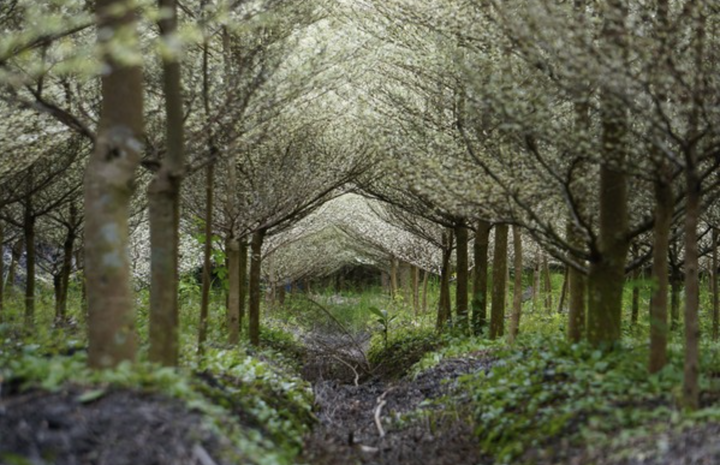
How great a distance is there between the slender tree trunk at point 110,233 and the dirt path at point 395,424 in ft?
6.84

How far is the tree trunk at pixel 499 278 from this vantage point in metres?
12.7

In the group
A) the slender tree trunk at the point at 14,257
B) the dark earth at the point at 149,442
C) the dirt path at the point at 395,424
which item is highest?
the slender tree trunk at the point at 14,257

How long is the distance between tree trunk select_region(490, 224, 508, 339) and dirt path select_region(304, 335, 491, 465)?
1.94 meters

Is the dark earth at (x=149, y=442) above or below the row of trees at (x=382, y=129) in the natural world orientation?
below

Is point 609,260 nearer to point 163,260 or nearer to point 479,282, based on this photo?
point 163,260

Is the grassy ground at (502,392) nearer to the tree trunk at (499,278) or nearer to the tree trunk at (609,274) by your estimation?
the tree trunk at (609,274)

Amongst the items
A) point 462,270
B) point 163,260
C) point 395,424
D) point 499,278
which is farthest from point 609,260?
point 462,270

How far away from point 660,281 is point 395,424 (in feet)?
12.1

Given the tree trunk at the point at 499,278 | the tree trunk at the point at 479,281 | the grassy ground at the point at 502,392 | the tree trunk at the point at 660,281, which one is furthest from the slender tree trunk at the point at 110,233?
the tree trunk at the point at 479,281

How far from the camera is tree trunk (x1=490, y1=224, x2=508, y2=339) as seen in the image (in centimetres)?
1266

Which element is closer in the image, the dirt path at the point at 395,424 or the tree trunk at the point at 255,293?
the dirt path at the point at 395,424

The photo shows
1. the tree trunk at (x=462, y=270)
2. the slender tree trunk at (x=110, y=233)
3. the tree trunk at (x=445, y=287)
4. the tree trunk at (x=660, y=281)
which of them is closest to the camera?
the slender tree trunk at (x=110, y=233)

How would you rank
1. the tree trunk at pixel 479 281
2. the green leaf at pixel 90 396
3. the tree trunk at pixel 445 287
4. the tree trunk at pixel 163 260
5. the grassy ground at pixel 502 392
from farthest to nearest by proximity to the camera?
1. the tree trunk at pixel 445 287
2. the tree trunk at pixel 479 281
3. the tree trunk at pixel 163 260
4. the grassy ground at pixel 502 392
5. the green leaf at pixel 90 396

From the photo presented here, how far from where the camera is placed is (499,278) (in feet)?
41.4
